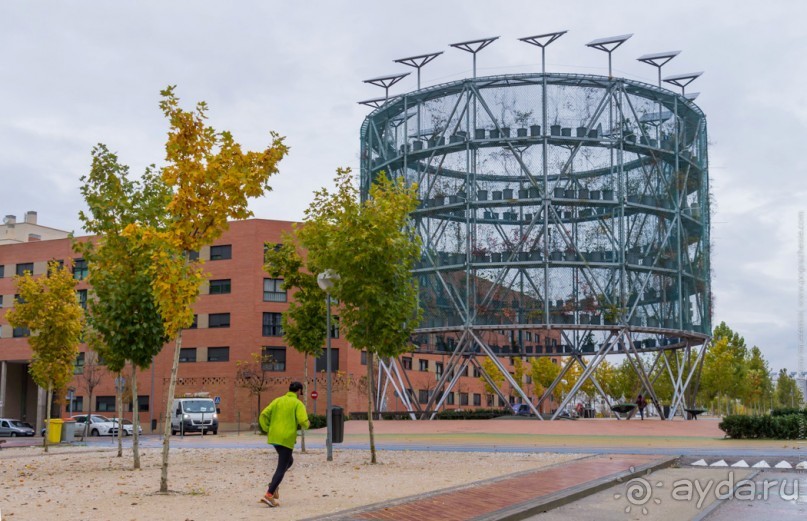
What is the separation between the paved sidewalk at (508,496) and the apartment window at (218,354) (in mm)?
49701

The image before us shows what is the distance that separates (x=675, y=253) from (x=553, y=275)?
768cm

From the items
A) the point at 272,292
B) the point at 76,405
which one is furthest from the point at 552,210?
the point at 76,405

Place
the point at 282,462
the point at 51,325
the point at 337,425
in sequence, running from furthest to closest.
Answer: the point at 51,325, the point at 337,425, the point at 282,462

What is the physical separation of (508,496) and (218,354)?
5585 centimetres

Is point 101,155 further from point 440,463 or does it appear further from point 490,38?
point 490,38

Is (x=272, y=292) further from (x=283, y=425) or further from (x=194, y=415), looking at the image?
(x=283, y=425)

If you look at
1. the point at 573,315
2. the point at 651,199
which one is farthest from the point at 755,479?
the point at 651,199

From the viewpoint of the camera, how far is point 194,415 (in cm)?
5331

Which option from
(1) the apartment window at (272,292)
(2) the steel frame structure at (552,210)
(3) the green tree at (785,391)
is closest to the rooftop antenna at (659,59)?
(2) the steel frame structure at (552,210)

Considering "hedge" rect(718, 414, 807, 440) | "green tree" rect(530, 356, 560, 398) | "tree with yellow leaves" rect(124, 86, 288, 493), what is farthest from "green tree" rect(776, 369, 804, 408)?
"tree with yellow leaves" rect(124, 86, 288, 493)

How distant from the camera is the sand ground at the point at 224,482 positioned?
516 inches

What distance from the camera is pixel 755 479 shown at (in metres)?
18.2

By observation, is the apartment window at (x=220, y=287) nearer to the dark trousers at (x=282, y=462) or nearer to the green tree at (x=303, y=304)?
the green tree at (x=303, y=304)

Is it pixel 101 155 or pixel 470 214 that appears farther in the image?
pixel 470 214
